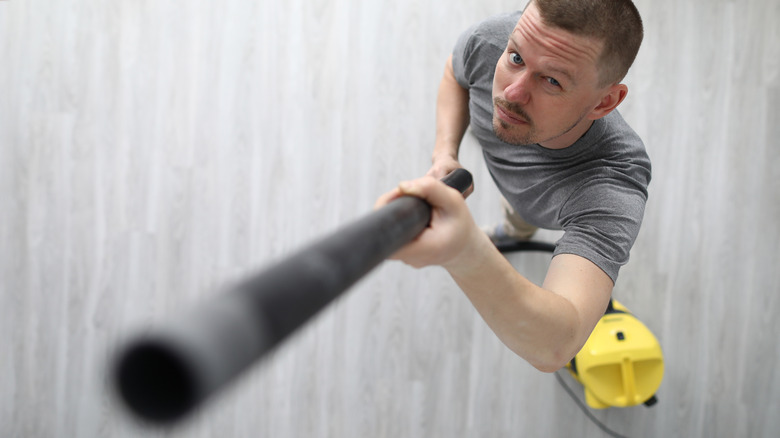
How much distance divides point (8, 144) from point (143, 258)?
849 millimetres

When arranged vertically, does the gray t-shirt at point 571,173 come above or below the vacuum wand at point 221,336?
below

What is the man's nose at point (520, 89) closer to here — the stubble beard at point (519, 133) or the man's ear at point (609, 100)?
the stubble beard at point (519, 133)

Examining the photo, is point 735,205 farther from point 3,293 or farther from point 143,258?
point 3,293

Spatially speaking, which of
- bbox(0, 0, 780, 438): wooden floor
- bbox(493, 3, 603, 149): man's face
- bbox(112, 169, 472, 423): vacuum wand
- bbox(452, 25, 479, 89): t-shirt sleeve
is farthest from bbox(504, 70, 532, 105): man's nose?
bbox(0, 0, 780, 438): wooden floor

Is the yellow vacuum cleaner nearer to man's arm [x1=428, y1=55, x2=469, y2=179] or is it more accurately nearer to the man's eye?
man's arm [x1=428, y1=55, x2=469, y2=179]

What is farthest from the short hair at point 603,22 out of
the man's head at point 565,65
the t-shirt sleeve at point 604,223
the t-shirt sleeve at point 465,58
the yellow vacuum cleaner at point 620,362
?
the yellow vacuum cleaner at point 620,362

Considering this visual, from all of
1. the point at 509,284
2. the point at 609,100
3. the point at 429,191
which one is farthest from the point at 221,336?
the point at 609,100

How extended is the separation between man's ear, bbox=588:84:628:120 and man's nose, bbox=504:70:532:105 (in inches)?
6.3

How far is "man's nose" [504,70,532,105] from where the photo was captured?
114cm

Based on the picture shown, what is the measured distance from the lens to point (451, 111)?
5.40 feet

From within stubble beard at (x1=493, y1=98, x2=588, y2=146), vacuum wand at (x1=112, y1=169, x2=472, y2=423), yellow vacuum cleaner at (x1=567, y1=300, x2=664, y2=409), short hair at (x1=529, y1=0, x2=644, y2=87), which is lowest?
yellow vacuum cleaner at (x1=567, y1=300, x2=664, y2=409)

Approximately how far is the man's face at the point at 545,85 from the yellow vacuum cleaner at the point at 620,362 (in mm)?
929

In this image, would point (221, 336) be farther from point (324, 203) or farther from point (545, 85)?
point (324, 203)

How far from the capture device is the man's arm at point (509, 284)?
67 centimetres
